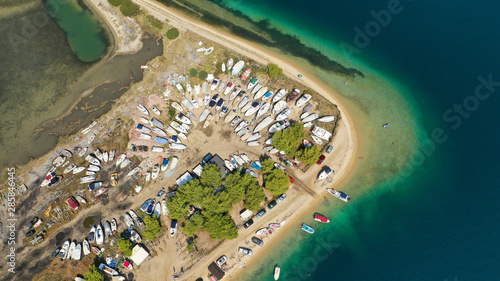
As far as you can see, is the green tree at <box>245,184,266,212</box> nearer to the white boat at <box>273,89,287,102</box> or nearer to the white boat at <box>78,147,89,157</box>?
the white boat at <box>273,89,287,102</box>

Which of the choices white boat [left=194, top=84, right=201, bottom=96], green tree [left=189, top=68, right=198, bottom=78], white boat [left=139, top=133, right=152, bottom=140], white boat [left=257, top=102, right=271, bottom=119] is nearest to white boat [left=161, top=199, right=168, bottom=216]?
white boat [left=139, top=133, right=152, bottom=140]

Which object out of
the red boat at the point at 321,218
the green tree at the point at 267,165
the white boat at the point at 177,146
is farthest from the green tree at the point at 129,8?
the red boat at the point at 321,218

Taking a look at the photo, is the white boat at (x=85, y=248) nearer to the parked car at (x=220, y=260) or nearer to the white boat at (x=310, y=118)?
the parked car at (x=220, y=260)

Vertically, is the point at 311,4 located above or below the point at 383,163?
above

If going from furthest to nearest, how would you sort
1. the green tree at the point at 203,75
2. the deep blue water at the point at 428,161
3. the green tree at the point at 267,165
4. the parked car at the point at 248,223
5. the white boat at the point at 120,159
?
the green tree at the point at 203,75, the white boat at the point at 120,159, the green tree at the point at 267,165, the parked car at the point at 248,223, the deep blue water at the point at 428,161

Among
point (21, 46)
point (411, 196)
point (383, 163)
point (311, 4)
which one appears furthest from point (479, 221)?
point (21, 46)

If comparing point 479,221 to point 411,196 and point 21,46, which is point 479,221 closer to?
point 411,196
